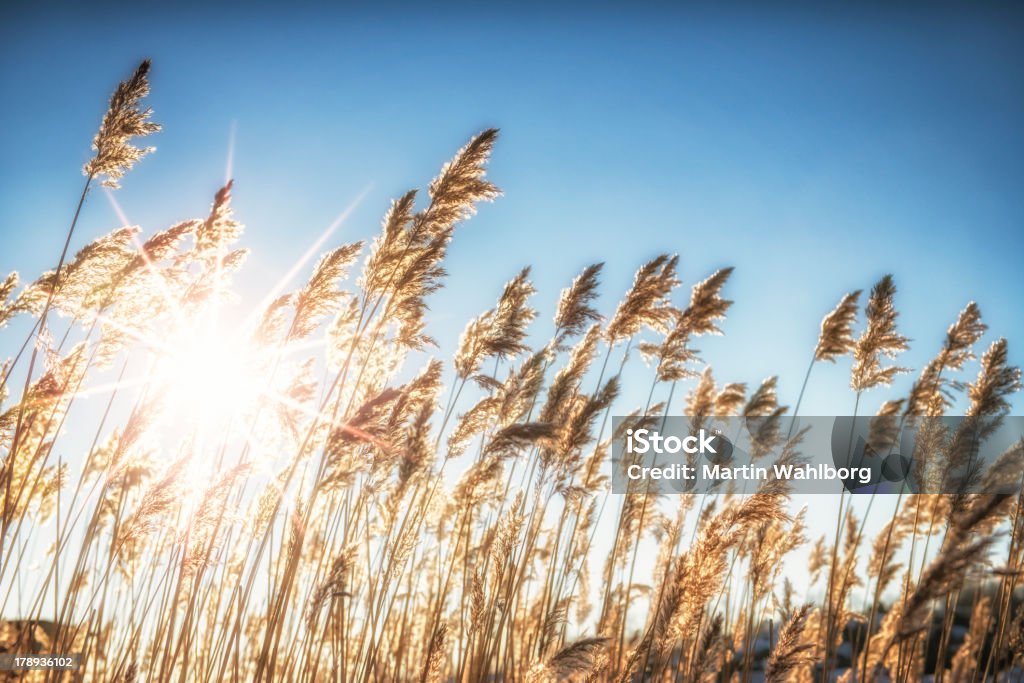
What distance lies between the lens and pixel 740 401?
5684 millimetres

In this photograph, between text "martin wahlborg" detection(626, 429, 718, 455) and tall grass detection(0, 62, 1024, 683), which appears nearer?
tall grass detection(0, 62, 1024, 683)

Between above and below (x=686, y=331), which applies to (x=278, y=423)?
below

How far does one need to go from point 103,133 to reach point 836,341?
5958 mm

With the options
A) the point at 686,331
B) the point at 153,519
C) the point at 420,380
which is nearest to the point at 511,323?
the point at 420,380

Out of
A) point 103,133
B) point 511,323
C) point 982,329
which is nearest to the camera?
point 103,133

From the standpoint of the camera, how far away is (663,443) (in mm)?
5145

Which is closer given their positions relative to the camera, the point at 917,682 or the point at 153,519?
the point at 153,519

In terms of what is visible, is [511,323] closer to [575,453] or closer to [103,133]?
[575,453]

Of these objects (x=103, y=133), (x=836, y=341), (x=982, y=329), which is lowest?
(x=103, y=133)

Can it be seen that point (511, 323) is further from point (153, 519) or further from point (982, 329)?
point (982, 329)

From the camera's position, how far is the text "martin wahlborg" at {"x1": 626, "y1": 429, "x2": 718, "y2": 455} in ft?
16.7

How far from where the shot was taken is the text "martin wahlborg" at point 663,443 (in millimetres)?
5090

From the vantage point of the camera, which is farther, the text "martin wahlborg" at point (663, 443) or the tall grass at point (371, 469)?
the text "martin wahlborg" at point (663, 443)

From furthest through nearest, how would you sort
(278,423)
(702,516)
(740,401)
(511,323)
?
(740,401), (702,516), (511,323), (278,423)
